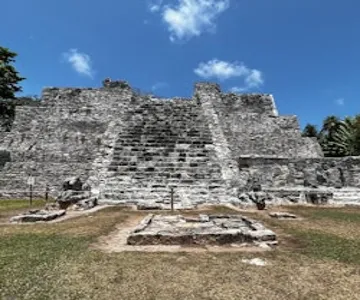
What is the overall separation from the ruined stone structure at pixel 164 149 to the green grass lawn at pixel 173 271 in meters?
5.39

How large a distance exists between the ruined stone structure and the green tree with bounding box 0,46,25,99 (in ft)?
30.4

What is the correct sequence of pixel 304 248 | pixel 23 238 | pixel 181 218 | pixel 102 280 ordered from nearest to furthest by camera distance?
pixel 102 280 → pixel 304 248 → pixel 23 238 → pixel 181 218

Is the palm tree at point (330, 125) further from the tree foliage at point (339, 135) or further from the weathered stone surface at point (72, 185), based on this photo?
the weathered stone surface at point (72, 185)

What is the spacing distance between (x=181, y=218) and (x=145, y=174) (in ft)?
14.2

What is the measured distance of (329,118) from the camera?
113 feet

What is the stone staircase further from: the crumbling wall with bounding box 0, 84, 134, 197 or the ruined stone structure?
the crumbling wall with bounding box 0, 84, 134, 197

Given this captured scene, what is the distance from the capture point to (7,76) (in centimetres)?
2544

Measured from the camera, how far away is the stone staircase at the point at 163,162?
11047mm

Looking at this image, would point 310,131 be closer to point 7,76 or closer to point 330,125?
point 330,125

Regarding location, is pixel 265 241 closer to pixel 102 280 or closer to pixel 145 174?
pixel 102 280

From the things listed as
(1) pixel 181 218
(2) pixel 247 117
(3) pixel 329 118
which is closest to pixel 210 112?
(2) pixel 247 117

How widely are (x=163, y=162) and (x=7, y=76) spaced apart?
62.1 feet

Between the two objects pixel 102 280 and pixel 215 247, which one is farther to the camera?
pixel 215 247

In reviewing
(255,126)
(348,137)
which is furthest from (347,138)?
(255,126)
